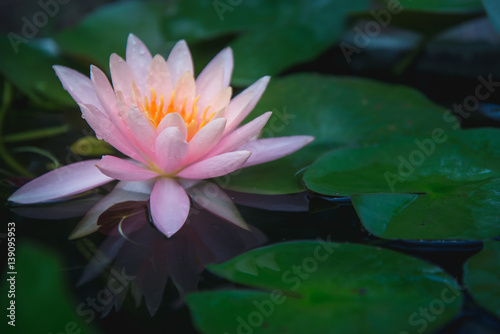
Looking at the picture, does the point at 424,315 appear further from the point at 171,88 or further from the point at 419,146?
the point at 171,88

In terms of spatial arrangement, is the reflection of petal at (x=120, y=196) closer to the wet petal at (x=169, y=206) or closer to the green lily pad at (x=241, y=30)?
the wet petal at (x=169, y=206)

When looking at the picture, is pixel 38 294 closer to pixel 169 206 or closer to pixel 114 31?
pixel 169 206

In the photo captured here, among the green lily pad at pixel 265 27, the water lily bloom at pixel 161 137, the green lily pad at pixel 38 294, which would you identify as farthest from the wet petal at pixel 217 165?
the green lily pad at pixel 265 27

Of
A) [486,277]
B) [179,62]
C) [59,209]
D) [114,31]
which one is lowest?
[486,277]

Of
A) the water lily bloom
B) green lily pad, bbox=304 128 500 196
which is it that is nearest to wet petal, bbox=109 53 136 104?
the water lily bloom

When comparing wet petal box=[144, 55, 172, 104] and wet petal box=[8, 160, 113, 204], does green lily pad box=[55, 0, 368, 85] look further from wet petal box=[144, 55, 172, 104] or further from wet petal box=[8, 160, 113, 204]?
wet petal box=[8, 160, 113, 204]

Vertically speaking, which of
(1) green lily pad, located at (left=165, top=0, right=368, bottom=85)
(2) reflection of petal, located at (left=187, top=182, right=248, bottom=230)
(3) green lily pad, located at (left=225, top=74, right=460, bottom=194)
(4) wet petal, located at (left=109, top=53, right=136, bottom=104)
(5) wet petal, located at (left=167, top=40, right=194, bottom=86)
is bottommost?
(3) green lily pad, located at (left=225, top=74, right=460, bottom=194)

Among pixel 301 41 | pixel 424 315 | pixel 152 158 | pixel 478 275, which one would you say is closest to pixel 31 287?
pixel 152 158

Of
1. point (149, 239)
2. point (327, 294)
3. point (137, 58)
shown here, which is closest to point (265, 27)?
point (137, 58)
